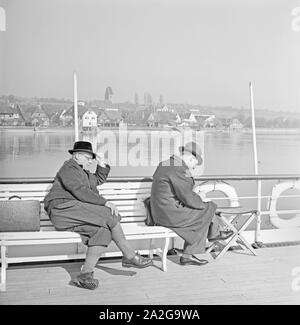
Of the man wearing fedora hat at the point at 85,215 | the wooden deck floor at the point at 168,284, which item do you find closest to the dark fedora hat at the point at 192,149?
the man wearing fedora hat at the point at 85,215

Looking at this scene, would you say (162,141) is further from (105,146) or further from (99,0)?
(99,0)

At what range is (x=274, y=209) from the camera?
4605 mm

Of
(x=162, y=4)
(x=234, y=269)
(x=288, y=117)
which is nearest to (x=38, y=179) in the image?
(x=234, y=269)

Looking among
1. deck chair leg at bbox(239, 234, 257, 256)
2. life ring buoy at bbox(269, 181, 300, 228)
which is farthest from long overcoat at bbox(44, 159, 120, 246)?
life ring buoy at bbox(269, 181, 300, 228)

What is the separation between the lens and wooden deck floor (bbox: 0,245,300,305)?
2.98 m

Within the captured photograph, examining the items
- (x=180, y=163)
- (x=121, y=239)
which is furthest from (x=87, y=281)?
(x=180, y=163)

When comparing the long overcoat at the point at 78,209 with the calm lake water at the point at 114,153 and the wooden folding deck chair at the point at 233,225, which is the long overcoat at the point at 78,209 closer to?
the calm lake water at the point at 114,153

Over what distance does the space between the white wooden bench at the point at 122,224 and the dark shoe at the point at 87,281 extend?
285 millimetres

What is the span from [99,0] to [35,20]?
0.99m

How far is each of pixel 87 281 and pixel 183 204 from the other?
3.33 feet

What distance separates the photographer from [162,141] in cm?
877

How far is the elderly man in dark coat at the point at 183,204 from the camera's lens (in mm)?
3617

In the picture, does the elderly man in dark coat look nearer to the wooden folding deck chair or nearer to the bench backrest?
the wooden folding deck chair

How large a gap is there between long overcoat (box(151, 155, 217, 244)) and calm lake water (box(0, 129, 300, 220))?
0.42 m
